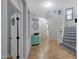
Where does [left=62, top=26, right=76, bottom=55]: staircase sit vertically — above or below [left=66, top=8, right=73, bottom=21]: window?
below

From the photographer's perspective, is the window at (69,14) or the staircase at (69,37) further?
the window at (69,14)

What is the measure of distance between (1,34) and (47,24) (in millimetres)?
14380

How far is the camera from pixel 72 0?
851 cm

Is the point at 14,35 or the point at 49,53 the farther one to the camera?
the point at 49,53

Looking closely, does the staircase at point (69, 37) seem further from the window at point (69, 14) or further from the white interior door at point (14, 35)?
the white interior door at point (14, 35)

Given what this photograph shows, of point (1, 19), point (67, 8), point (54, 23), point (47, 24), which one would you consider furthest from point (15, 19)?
point (47, 24)

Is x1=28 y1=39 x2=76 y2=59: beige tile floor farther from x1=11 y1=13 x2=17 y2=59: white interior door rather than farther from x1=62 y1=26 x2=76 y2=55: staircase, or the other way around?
x1=11 y1=13 x2=17 y2=59: white interior door

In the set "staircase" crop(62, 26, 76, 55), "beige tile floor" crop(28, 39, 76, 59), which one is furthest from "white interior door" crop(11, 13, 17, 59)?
"staircase" crop(62, 26, 76, 55)

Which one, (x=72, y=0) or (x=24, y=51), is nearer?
(x=24, y=51)

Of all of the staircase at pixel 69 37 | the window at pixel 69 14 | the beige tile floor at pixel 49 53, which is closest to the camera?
the beige tile floor at pixel 49 53

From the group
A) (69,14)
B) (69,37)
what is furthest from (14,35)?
(69,14)

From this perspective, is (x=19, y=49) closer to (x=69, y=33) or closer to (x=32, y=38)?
(x=32, y=38)

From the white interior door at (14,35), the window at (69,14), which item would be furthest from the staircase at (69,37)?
the white interior door at (14,35)

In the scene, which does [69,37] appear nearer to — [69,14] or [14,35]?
[69,14]
